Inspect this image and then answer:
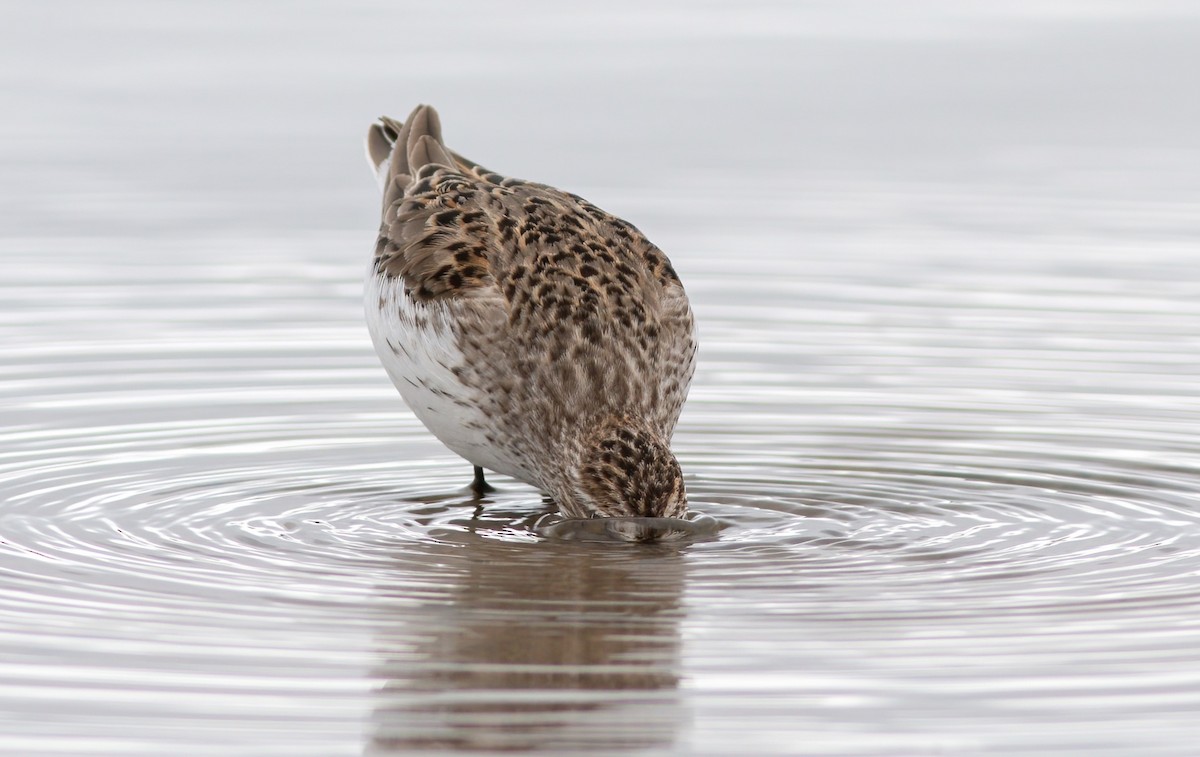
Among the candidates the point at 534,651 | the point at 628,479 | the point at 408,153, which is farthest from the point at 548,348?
the point at 408,153

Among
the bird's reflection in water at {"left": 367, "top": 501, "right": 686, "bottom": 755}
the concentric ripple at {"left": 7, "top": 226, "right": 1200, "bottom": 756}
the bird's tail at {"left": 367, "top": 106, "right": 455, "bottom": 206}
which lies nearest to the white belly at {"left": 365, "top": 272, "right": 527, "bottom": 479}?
the concentric ripple at {"left": 7, "top": 226, "right": 1200, "bottom": 756}

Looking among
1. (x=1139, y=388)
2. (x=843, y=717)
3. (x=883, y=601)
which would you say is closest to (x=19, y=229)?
(x=1139, y=388)

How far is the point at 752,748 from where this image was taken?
771 cm

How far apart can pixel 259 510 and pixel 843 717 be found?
401 centimetres

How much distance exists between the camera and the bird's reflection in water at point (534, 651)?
791 cm

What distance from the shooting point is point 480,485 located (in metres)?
12.0

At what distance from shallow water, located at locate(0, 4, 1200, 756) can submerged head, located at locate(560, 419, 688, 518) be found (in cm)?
22

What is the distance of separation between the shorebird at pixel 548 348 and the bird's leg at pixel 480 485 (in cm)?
1

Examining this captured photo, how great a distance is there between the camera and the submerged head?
33.8ft

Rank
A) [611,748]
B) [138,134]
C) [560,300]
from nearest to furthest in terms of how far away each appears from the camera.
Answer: [611,748] → [560,300] → [138,134]

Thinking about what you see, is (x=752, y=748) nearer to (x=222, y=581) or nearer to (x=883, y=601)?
(x=883, y=601)

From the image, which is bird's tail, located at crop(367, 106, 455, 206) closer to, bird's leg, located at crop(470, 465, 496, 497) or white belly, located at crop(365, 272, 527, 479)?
white belly, located at crop(365, 272, 527, 479)

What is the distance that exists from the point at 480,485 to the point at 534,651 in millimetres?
3183

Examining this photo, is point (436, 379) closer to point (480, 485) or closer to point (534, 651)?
point (480, 485)
